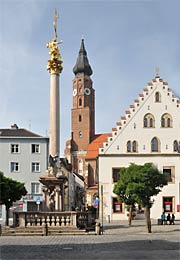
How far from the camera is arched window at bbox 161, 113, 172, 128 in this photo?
2063 inches

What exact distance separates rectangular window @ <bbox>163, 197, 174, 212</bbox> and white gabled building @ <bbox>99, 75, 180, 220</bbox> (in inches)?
98.1

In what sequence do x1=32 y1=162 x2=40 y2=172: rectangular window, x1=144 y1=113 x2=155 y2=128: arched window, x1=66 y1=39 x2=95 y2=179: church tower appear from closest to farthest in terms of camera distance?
1. x1=144 y1=113 x2=155 y2=128: arched window
2. x1=32 y1=162 x2=40 y2=172: rectangular window
3. x1=66 y1=39 x2=95 y2=179: church tower

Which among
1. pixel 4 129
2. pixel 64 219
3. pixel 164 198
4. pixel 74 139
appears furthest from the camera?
pixel 74 139

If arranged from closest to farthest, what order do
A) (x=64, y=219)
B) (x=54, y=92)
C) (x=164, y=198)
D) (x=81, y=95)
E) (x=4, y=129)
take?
(x=64, y=219), (x=54, y=92), (x=164, y=198), (x=4, y=129), (x=81, y=95)

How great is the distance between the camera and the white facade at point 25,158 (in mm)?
57812

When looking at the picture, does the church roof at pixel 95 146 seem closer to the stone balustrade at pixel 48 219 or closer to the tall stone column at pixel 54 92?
the tall stone column at pixel 54 92

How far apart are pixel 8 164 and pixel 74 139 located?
45.9 m

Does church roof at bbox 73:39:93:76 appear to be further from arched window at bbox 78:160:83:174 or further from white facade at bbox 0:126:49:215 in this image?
white facade at bbox 0:126:49:215

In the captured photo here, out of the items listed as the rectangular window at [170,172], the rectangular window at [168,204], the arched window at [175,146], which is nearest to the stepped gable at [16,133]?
the rectangular window at [170,172]

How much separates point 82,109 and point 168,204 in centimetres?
6047

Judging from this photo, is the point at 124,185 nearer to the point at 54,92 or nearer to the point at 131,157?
the point at 54,92

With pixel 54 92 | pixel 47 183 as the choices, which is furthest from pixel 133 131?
pixel 47 183

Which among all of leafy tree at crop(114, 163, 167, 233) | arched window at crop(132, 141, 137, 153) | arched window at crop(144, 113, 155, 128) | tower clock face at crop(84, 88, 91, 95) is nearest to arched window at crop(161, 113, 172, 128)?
arched window at crop(144, 113, 155, 128)

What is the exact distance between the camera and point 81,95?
111062 mm
